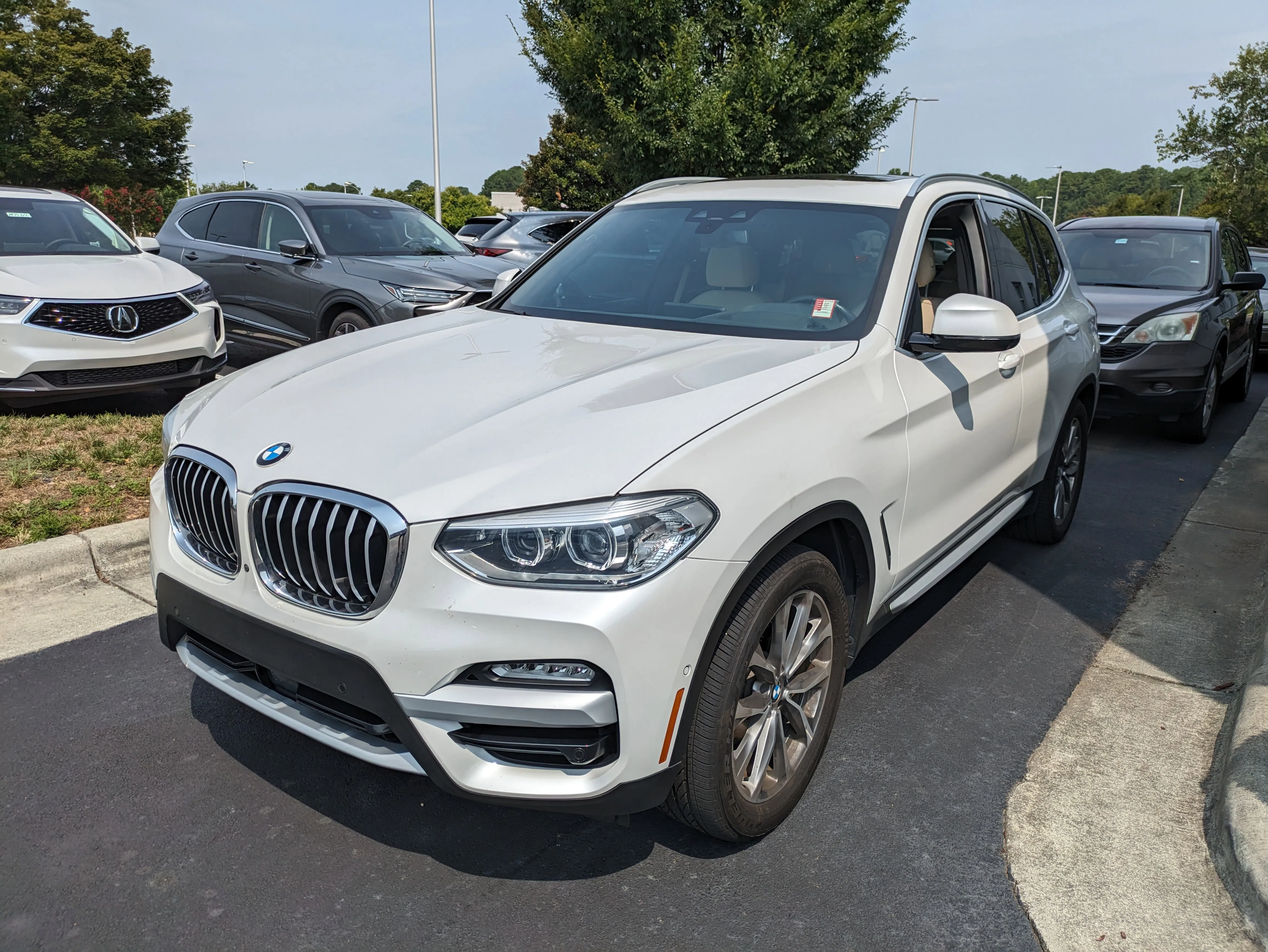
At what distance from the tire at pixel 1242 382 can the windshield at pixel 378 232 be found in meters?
7.57

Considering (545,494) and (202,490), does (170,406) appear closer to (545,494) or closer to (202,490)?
(202,490)

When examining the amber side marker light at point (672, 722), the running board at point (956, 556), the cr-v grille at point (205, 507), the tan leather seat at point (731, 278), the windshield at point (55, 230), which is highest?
the windshield at point (55, 230)

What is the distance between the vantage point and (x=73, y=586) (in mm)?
4422

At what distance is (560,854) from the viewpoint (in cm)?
272

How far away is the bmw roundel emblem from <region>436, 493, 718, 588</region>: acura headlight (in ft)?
1.90

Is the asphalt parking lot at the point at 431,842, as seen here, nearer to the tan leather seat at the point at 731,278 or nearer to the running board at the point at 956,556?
the running board at the point at 956,556

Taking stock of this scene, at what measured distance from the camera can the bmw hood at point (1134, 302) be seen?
7.70m

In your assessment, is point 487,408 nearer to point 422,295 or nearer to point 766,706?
point 766,706

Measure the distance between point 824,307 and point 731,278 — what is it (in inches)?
17.6

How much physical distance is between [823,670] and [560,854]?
2.92 ft

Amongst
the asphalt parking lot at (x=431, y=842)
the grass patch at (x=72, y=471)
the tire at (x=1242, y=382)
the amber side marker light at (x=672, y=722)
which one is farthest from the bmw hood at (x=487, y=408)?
the tire at (x=1242, y=382)

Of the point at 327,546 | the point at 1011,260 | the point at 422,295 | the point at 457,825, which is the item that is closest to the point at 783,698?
the point at 457,825

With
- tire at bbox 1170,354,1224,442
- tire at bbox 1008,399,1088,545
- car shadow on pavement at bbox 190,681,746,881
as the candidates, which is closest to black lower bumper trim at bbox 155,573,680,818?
car shadow on pavement at bbox 190,681,746,881

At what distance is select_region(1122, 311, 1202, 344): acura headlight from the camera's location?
7.58 metres
